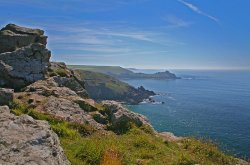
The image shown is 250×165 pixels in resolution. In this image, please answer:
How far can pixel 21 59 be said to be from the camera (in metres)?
30.6

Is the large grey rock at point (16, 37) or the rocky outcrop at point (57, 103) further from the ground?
the large grey rock at point (16, 37)

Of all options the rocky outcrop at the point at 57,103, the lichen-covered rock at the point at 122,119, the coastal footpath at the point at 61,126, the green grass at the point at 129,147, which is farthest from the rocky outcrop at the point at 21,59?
the lichen-covered rock at the point at 122,119

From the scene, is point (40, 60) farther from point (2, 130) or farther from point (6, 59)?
point (2, 130)

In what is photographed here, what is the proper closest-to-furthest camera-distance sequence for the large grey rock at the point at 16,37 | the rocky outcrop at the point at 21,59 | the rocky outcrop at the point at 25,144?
the rocky outcrop at the point at 25,144, the rocky outcrop at the point at 21,59, the large grey rock at the point at 16,37

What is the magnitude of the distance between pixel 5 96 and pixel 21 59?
978 cm

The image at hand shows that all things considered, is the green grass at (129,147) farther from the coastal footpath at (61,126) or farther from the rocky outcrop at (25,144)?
the rocky outcrop at (25,144)

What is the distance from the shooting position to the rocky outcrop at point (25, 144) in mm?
9167

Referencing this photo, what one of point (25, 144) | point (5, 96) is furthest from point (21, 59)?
point (25, 144)

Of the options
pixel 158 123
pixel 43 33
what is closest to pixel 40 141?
pixel 43 33

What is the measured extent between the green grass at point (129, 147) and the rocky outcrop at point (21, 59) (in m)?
8.03

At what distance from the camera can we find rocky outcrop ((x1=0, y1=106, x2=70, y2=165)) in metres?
9.17

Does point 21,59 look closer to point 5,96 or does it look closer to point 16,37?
point 16,37

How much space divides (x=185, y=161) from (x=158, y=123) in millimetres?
131096

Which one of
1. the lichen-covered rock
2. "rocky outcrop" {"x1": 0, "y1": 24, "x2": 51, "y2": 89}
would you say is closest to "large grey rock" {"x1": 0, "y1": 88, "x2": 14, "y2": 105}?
"rocky outcrop" {"x1": 0, "y1": 24, "x2": 51, "y2": 89}
